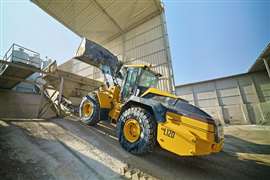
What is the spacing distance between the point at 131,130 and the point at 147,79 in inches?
70.7

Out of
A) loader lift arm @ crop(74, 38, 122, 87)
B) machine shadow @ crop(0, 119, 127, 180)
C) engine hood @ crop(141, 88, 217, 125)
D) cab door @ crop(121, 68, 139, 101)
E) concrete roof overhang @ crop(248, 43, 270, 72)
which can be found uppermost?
concrete roof overhang @ crop(248, 43, 270, 72)

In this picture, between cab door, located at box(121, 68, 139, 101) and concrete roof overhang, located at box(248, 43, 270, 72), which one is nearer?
cab door, located at box(121, 68, 139, 101)

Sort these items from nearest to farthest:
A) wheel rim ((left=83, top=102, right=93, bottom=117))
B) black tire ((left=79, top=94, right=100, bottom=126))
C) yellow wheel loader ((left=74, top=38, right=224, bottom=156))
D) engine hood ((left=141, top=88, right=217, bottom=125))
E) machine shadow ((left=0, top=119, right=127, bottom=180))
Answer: machine shadow ((left=0, top=119, right=127, bottom=180)) < yellow wheel loader ((left=74, top=38, right=224, bottom=156)) < engine hood ((left=141, top=88, right=217, bottom=125)) < black tire ((left=79, top=94, right=100, bottom=126)) < wheel rim ((left=83, top=102, right=93, bottom=117))

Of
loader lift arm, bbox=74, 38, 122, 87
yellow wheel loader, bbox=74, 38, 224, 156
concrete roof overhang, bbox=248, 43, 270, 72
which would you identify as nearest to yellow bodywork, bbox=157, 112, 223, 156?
yellow wheel loader, bbox=74, 38, 224, 156

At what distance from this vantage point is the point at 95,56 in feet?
15.8

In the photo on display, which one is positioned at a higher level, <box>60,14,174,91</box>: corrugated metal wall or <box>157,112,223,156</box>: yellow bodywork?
<box>60,14,174,91</box>: corrugated metal wall

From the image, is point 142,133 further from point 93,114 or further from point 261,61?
point 261,61

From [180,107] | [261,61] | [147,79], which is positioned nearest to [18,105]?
[147,79]

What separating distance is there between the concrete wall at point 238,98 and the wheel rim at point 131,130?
16.7m

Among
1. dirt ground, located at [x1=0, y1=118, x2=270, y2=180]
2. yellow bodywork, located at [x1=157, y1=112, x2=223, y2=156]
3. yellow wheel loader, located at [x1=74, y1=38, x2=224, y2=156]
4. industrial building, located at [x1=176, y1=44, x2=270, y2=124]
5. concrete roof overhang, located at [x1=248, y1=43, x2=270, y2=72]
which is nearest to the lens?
dirt ground, located at [x1=0, y1=118, x2=270, y2=180]

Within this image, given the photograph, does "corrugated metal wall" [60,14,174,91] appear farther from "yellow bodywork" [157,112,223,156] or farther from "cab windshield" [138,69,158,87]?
"yellow bodywork" [157,112,223,156]

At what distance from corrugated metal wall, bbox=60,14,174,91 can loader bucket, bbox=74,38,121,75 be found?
15.9 feet

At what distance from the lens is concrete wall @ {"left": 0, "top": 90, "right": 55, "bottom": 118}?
28.1 ft

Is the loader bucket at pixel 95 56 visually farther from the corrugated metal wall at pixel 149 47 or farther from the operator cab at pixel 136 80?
the corrugated metal wall at pixel 149 47
